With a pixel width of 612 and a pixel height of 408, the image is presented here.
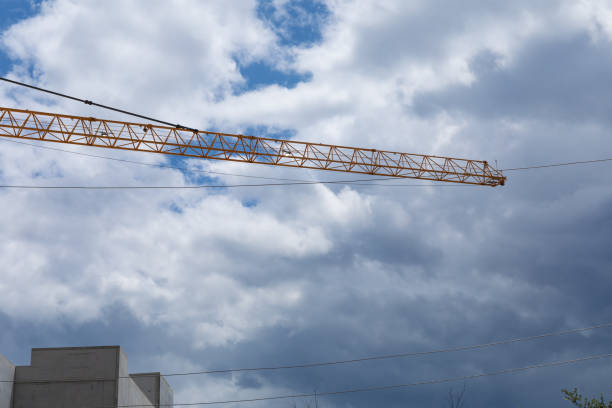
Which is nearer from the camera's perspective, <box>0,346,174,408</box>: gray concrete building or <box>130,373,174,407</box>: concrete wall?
<box>0,346,174,408</box>: gray concrete building

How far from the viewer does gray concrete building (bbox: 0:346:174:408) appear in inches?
2131

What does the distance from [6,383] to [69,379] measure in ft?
14.8

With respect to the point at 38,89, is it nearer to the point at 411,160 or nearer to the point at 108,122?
the point at 108,122

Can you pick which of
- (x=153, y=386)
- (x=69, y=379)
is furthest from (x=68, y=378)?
(x=153, y=386)

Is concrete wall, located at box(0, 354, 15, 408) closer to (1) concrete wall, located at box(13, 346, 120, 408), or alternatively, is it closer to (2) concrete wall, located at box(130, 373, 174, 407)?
(1) concrete wall, located at box(13, 346, 120, 408)

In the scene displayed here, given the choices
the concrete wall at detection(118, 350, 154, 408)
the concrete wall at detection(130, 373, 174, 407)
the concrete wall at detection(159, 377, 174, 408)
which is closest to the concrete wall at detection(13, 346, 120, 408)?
the concrete wall at detection(118, 350, 154, 408)

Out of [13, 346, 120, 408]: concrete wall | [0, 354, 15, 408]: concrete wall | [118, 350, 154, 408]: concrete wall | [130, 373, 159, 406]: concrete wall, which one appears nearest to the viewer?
[0, 354, 15, 408]: concrete wall

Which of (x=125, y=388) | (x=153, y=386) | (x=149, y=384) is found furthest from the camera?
(x=149, y=384)

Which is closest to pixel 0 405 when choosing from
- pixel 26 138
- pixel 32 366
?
pixel 32 366

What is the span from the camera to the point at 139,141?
69250 millimetres

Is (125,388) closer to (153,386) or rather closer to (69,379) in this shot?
(69,379)

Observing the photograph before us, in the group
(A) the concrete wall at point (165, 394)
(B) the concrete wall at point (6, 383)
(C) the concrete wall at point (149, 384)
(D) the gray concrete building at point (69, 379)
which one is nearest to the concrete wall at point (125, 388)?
(D) the gray concrete building at point (69, 379)

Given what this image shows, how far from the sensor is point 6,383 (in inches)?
2077

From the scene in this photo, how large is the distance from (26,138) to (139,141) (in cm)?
1014
